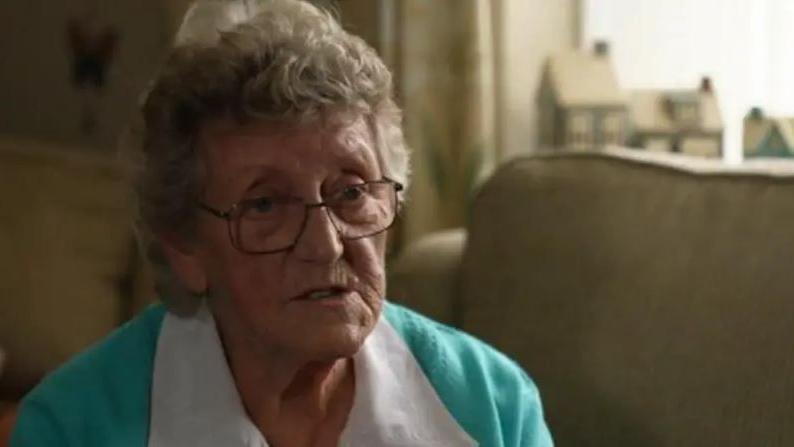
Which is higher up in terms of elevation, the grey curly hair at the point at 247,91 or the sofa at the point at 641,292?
the grey curly hair at the point at 247,91

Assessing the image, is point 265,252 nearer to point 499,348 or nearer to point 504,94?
point 499,348

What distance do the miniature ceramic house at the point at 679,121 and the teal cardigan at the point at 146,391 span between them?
93 cm

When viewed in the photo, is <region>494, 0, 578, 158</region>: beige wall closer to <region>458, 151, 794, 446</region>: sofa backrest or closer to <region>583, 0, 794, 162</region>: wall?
<region>583, 0, 794, 162</region>: wall

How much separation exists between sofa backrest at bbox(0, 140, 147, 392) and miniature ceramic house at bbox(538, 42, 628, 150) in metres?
0.81

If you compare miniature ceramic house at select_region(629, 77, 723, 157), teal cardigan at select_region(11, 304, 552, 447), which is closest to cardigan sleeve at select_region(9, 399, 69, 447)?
teal cardigan at select_region(11, 304, 552, 447)

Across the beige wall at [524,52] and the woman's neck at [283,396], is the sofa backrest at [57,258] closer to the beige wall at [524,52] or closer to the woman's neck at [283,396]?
the beige wall at [524,52]

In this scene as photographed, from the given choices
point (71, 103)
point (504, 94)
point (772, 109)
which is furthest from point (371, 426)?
point (71, 103)

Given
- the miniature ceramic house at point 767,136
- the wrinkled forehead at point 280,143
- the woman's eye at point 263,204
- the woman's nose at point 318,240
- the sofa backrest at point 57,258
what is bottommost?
the sofa backrest at point 57,258

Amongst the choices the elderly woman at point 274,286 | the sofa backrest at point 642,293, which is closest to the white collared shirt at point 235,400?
the elderly woman at point 274,286

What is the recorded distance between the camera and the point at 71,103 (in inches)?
126

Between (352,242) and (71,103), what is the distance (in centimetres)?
203

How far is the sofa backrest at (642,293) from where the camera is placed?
1.48m

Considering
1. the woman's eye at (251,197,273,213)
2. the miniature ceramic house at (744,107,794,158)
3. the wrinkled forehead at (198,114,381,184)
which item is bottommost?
the miniature ceramic house at (744,107,794,158)

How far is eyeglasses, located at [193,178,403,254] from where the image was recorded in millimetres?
1318
